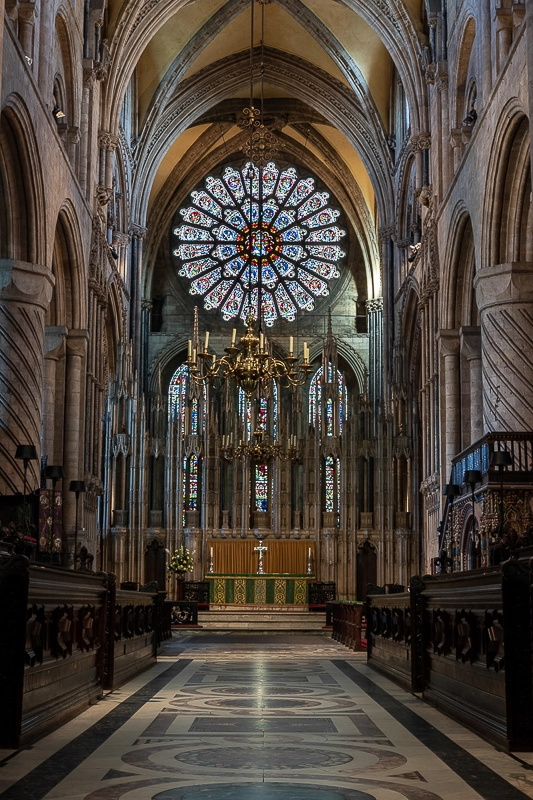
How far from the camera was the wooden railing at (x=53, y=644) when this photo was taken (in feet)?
19.5

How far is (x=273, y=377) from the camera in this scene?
72.5 feet

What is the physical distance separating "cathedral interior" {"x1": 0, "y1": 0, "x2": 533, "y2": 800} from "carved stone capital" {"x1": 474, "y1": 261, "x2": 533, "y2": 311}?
5cm

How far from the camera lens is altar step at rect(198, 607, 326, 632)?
2484 centimetres

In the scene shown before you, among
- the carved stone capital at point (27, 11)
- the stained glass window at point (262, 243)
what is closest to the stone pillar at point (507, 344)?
the carved stone capital at point (27, 11)

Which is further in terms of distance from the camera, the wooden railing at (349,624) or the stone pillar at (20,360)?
the wooden railing at (349,624)

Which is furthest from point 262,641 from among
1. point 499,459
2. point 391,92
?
point 391,92

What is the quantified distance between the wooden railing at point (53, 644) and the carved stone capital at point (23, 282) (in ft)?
26.4

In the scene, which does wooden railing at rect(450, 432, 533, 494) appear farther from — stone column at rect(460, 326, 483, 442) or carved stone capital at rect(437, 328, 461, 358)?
carved stone capital at rect(437, 328, 461, 358)

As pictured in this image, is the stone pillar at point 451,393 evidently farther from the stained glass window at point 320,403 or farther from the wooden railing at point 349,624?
the stained glass window at point 320,403

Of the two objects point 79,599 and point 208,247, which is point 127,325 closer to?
point 208,247

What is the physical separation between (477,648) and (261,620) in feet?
63.3

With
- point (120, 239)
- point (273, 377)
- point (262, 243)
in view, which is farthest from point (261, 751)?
point (262, 243)

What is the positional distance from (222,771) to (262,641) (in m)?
15.2

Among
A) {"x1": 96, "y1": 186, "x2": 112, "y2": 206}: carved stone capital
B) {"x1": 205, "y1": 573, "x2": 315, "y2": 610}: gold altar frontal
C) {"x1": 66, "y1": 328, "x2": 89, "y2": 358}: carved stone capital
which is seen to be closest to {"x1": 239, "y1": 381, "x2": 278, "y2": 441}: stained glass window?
{"x1": 205, "y1": 573, "x2": 315, "y2": 610}: gold altar frontal
